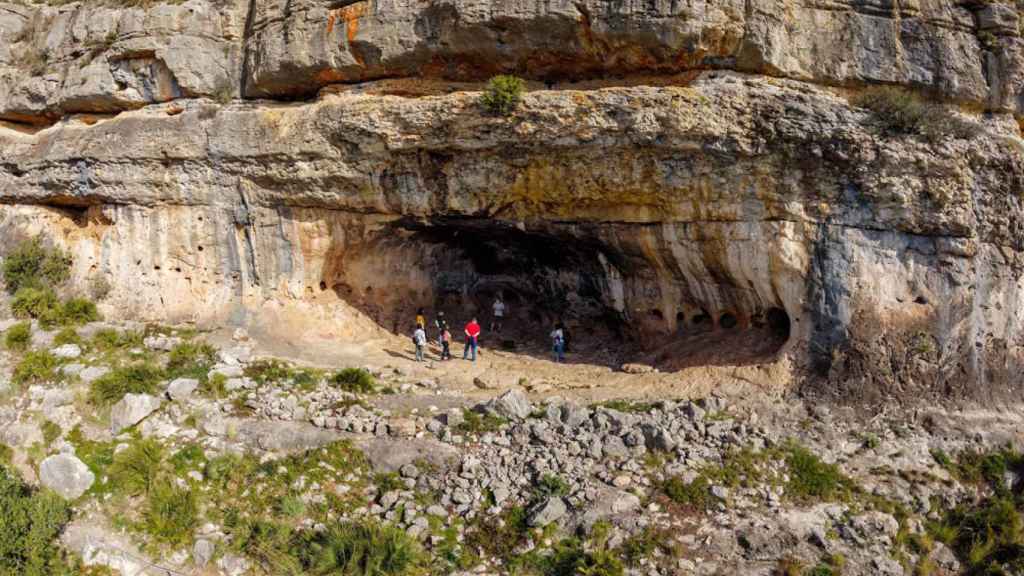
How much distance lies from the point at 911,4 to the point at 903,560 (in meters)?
9.47

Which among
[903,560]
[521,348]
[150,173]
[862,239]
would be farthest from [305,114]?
[903,560]

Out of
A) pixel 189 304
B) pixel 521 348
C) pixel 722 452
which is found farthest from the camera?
pixel 521 348

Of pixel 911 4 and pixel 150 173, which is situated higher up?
pixel 911 4

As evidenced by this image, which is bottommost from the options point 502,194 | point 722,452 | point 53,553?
point 53,553

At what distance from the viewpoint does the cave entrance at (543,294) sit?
13.5m

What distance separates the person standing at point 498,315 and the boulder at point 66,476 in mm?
9543

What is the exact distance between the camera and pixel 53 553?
27.9 feet

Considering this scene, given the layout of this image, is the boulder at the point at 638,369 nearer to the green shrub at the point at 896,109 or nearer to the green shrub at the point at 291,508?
the green shrub at the point at 896,109

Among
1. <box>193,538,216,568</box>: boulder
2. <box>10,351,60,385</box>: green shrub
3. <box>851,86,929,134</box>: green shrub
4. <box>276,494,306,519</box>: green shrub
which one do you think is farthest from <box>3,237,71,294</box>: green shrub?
<box>851,86,929,134</box>: green shrub

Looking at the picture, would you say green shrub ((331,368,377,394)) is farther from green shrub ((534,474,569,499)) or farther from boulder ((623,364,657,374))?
boulder ((623,364,657,374))

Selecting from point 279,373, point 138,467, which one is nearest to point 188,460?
point 138,467

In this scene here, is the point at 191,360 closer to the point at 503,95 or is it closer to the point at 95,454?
the point at 95,454

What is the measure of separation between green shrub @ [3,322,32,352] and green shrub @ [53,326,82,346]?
474 millimetres

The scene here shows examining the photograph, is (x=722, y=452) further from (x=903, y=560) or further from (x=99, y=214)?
(x=99, y=214)
